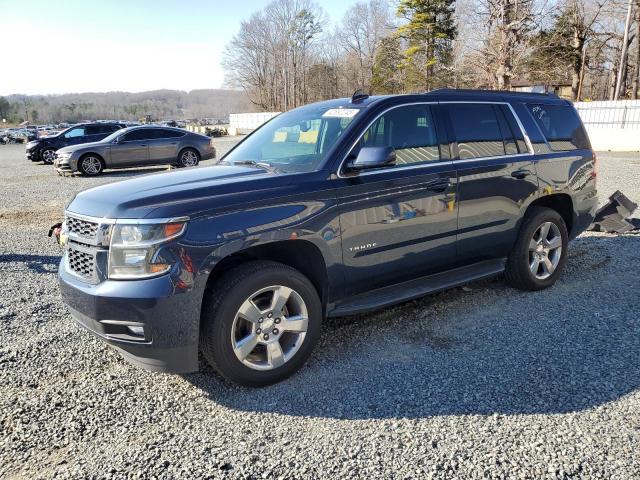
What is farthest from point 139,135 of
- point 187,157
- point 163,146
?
point 187,157

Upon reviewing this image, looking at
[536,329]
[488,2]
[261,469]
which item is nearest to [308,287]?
[261,469]

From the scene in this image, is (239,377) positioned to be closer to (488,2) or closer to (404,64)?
(488,2)

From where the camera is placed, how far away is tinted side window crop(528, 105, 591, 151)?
16.9 feet

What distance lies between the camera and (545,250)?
5125 mm

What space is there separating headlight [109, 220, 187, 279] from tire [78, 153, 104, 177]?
1484cm

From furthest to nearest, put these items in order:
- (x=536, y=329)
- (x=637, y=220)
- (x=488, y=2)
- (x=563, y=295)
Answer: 1. (x=488, y=2)
2. (x=637, y=220)
3. (x=563, y=295)
4. (x=536, y=329)

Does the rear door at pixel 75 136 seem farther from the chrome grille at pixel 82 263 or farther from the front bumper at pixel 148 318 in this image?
the front bumper at pixel 148 318

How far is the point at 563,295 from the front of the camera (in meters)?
5.05

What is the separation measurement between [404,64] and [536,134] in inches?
2018

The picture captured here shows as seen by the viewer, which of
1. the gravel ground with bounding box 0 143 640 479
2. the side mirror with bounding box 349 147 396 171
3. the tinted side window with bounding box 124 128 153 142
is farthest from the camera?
the tinted side window with bounding box 124 128 153 142

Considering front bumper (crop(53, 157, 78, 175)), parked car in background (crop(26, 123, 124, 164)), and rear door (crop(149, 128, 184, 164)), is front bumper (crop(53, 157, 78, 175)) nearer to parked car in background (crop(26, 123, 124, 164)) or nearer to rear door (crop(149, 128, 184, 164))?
rear door (crop(149, 128, 184, 164))

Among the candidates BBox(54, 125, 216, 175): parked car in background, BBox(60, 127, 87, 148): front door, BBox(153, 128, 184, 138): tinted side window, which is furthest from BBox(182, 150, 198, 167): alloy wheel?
BBox(60, 127, 87, 148): front door

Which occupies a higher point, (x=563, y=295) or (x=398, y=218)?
(x=398, y=218)

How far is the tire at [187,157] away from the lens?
1738 cm
